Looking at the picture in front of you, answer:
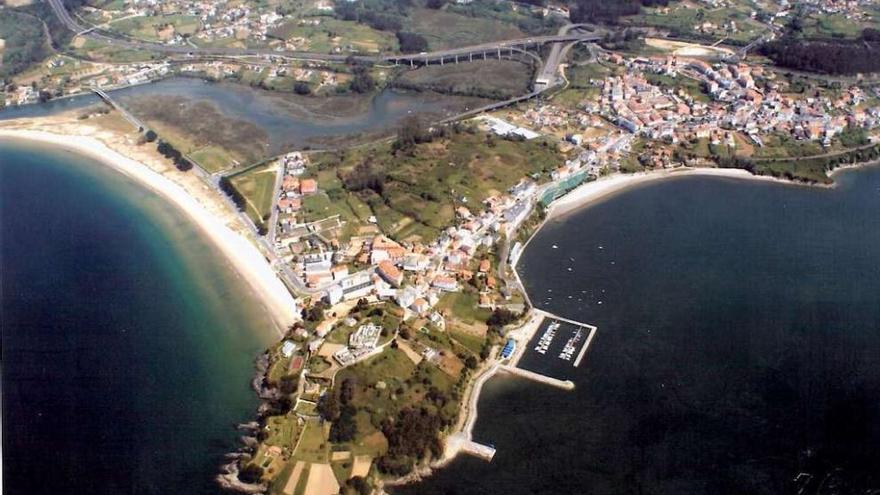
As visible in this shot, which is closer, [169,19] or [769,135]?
[769,135]

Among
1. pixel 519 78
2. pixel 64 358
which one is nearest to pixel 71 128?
pixel 64 358

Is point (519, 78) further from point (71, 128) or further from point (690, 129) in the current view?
point (71, 128)

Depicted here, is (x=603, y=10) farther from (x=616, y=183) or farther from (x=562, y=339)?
(x=562, y=339)

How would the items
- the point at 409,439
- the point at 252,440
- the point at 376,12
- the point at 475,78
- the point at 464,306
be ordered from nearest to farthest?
the point at 409,439 < the point at 252,440 < the point at 464,306 < the point at 475,78 < the point at 376,12

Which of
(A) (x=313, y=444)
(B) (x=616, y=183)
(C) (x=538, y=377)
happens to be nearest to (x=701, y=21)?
(B) (x=616, y=183)

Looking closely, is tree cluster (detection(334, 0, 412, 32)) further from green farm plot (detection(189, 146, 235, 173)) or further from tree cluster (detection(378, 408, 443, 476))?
tree cluster (detection(378, 408, 443, 476))

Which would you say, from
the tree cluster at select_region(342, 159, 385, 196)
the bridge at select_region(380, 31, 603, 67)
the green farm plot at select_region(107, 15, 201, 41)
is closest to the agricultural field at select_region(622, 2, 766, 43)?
the bridge at select_region(380, 31, 603, 67)

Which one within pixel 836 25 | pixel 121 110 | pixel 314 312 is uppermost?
pixel 836 25

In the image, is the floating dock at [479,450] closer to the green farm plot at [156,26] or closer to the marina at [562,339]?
the marina at [562,339]
